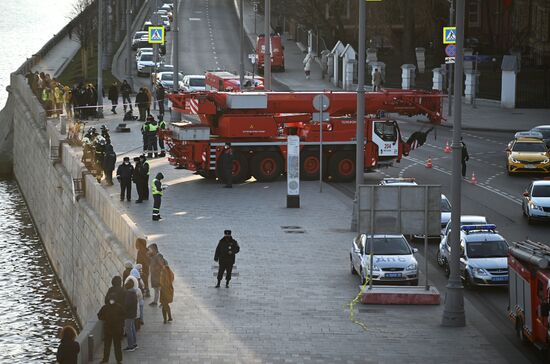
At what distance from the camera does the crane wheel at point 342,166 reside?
4731 cm

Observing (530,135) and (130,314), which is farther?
(530,135)

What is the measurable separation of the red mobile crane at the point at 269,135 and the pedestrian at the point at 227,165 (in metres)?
0.68

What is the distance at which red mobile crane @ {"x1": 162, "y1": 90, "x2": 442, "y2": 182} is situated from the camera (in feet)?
151

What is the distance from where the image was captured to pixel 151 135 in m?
52.0

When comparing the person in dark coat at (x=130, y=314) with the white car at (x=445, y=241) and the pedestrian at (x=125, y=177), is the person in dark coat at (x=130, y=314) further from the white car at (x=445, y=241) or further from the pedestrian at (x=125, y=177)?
the pedestrian at (x=125, y=177)

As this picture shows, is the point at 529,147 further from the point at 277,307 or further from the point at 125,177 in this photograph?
the point at 277,307

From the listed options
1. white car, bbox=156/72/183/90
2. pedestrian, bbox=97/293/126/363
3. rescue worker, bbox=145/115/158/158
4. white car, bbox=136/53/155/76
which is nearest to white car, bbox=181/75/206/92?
white car, bbox=156/72/183/90

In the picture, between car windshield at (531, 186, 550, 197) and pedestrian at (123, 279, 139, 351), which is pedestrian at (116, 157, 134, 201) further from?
pedestrian at (123, 279, 139, 351)

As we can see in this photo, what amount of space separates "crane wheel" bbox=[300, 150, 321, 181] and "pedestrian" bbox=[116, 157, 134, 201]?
7.61 meters

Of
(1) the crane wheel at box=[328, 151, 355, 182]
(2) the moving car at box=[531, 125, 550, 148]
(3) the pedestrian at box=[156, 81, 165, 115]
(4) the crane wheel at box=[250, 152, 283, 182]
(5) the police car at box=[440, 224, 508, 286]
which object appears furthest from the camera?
(3) the pedestrian at box=[156, 81, 165, 115]

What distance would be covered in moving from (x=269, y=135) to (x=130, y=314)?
23432 millimetres

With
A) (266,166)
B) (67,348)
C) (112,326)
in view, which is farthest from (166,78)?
(67,348)

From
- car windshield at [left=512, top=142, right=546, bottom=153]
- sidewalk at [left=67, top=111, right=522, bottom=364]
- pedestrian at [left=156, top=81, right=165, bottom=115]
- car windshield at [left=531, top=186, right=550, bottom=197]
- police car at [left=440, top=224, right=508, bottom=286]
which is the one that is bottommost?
sidewalk at [left=67, top=111, right=522, bottom=364]

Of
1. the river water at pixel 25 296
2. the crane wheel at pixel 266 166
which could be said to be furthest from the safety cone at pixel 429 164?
the river water at pixel 25 296
